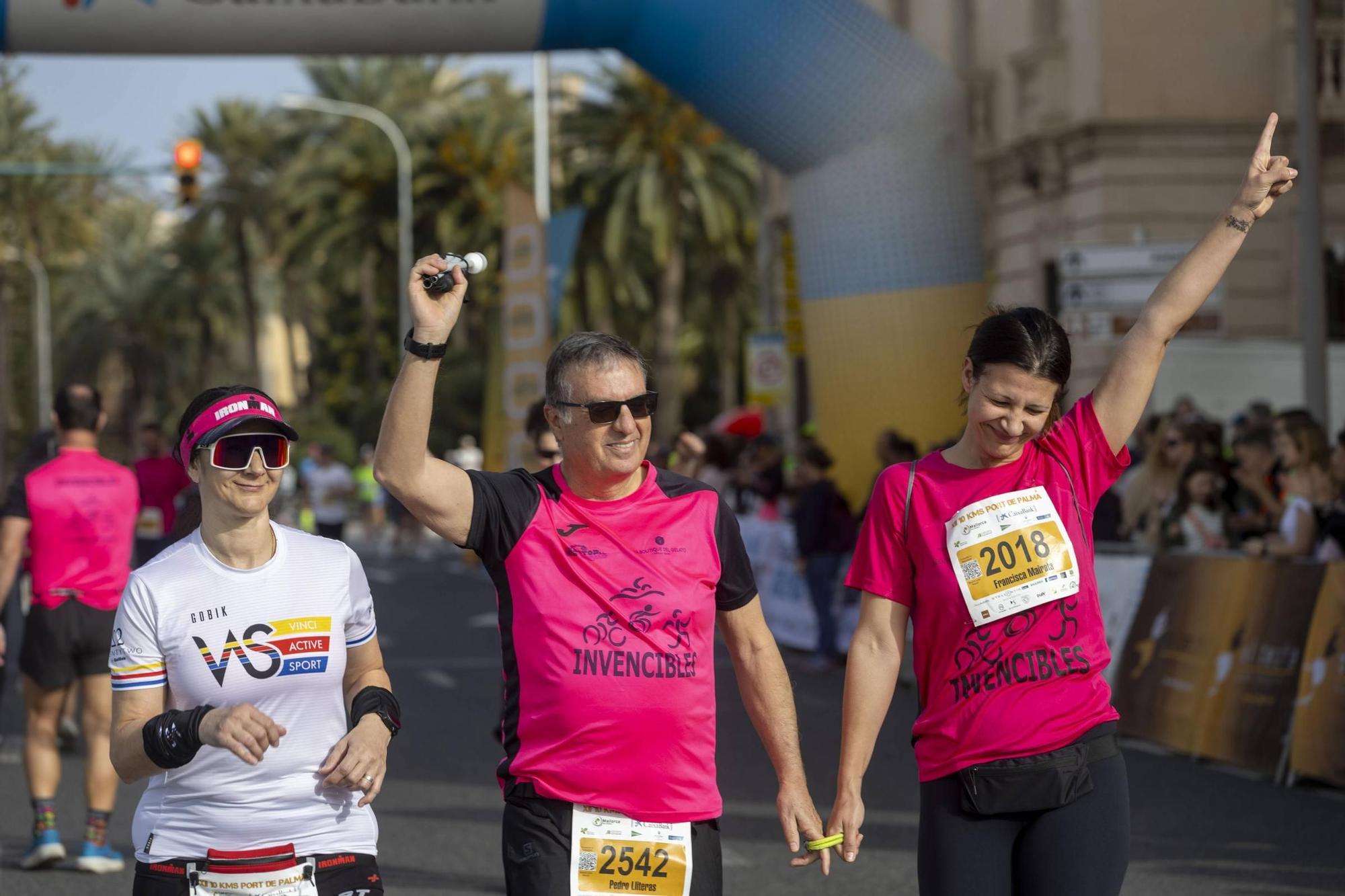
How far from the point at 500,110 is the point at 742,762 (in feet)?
124

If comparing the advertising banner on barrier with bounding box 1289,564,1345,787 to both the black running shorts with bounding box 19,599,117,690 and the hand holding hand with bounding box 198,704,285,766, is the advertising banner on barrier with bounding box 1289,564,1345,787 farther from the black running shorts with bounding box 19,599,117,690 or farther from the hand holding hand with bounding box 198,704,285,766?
the hand holding hand with bounding box 198,704,285,766

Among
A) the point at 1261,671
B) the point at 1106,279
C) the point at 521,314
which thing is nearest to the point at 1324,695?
the point at 1261,671

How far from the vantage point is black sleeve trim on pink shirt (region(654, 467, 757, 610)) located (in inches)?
168

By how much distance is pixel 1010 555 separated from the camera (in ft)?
13.6

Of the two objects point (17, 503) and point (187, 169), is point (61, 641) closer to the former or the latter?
point (17, 503)

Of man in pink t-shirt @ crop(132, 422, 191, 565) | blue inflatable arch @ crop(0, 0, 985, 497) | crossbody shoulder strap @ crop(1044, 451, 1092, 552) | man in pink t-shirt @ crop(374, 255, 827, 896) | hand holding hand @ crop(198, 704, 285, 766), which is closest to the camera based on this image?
hand holding hand @ crop(198, 704, 285, 766)

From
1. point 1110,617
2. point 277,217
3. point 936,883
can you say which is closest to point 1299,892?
point 936,883

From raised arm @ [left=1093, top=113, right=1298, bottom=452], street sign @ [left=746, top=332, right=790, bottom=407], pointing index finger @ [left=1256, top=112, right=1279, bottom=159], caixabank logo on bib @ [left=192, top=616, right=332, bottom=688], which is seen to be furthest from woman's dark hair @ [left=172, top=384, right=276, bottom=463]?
street sign @ [left=746, top=332, right=790, bottom=407]

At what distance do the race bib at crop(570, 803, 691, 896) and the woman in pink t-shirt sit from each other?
387 mm

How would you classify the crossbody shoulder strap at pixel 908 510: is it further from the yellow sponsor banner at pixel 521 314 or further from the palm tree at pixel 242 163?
the palm tree at pixel 242 163

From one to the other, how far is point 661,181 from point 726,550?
108ft

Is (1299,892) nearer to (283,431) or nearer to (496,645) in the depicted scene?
(283,431)

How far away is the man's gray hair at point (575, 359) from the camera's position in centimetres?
416

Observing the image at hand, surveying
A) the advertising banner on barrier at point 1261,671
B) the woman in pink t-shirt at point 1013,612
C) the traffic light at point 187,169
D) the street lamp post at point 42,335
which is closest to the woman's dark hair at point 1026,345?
the woman in pink t-shirt at point 1013,612
